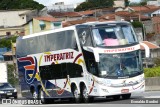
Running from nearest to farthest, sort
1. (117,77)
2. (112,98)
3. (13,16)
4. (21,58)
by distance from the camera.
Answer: (117,77) → (112,98) → (21,58) → (13,16)

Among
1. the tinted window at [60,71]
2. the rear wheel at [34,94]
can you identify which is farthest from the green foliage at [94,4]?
the tinted window at [60,71]

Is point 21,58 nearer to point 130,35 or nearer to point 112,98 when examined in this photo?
point 112,98

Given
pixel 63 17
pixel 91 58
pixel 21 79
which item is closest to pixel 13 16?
pixel 63 17

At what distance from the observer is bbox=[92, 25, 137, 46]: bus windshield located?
2922 centimetres

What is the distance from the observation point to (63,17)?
152m

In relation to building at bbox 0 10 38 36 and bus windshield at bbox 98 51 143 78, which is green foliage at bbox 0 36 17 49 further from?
bus windshield at bbox 98 51 143 78

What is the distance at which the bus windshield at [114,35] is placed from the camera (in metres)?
29.2

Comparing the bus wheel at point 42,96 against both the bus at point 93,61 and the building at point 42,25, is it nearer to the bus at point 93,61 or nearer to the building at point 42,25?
the bus at point 93,61

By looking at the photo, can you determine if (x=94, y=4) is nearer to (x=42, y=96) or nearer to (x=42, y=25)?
(x=42, y=25)

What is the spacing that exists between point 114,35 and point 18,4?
139 metres

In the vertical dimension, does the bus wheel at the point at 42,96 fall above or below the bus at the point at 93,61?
A: below

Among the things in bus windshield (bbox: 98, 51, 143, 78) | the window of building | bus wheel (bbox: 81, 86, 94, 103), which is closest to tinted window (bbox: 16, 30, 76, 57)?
bus wheel (bbox: 81, 86, 94, 103)

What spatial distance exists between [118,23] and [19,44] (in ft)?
29.7

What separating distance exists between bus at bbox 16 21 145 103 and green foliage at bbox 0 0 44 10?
426ft
